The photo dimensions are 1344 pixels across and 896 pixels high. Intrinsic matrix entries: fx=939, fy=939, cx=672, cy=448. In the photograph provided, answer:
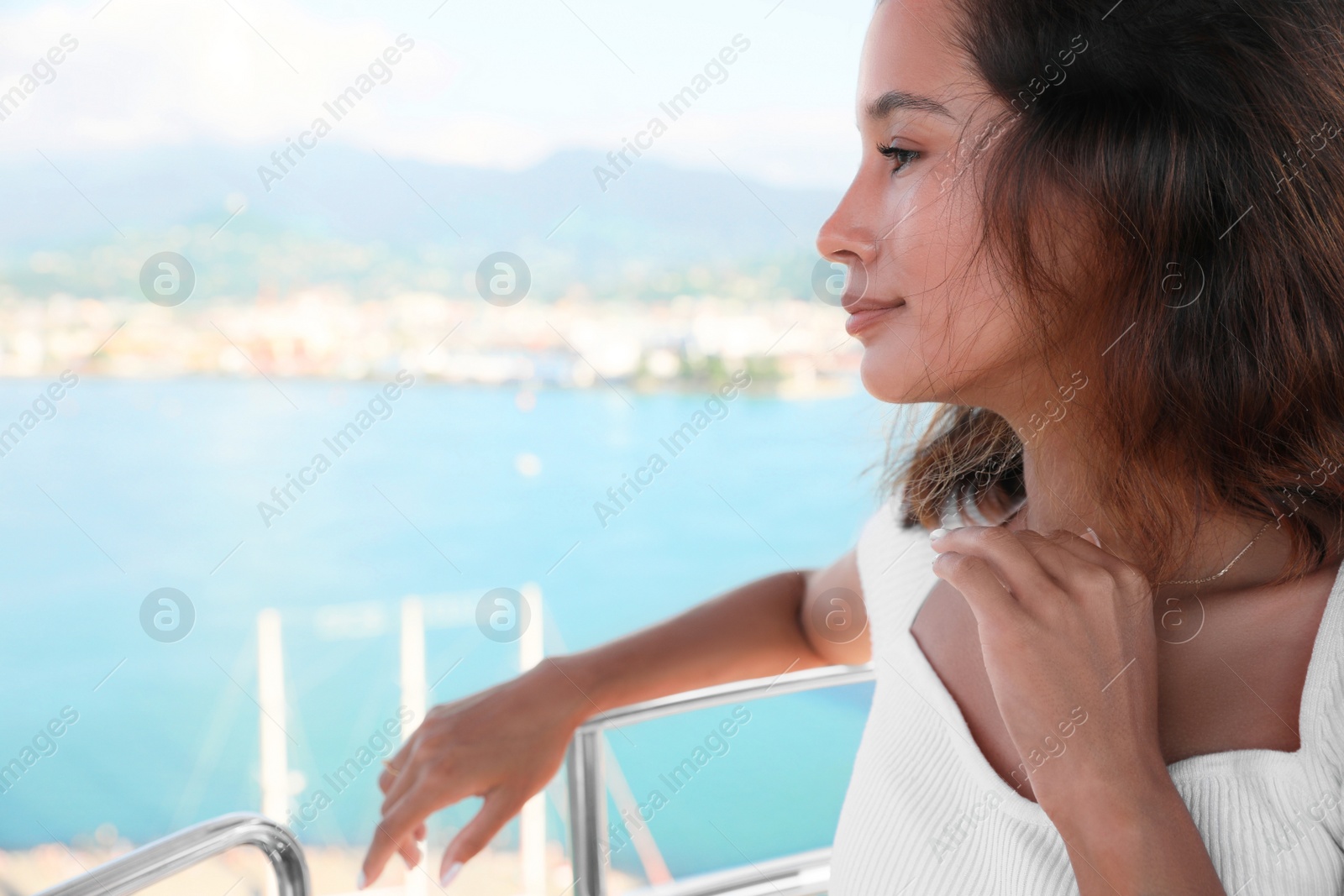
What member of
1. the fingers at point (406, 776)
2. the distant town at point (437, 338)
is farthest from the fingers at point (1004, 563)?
the distant town at point (437, 338)

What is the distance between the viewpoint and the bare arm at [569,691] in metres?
0.82

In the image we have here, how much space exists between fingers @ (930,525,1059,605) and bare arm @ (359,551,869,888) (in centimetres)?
38

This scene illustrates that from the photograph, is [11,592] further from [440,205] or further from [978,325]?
[978,325]

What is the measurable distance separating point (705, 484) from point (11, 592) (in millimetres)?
8059

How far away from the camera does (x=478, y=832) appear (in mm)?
823

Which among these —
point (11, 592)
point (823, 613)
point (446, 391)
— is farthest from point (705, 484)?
point (823, 613)

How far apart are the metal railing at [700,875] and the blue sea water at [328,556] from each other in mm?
8557

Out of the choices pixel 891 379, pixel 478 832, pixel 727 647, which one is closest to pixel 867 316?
pixel 891 379

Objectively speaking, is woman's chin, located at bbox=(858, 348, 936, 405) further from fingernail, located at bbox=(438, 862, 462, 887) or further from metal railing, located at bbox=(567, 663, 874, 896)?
fingernail, located at bbox=(438, 862, 462, 887)

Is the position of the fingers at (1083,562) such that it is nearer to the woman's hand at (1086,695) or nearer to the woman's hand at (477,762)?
the woman's hand at (1086,695)

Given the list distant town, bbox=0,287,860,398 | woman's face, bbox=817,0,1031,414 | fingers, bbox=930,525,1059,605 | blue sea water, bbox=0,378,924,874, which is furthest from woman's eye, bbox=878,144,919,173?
blue sea water, bbox=0,378,924,874

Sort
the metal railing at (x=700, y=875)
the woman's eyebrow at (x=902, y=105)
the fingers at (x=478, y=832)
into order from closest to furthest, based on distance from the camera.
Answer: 1. the woman's eyebrow at (x=902, y=105)
2. the fingers at (x=478, y=832)
3. the metal railing at (x=700, y=875)

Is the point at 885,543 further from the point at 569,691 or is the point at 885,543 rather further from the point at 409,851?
the point at 409,851

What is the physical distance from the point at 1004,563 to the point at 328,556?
12.6 metres
